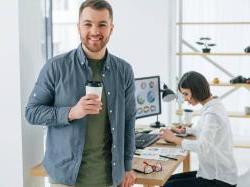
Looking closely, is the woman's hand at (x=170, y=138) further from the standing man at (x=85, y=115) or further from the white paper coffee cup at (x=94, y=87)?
the white paper coffee cup at (x=94, y=87)

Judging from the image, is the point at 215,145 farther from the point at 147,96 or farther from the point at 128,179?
the point at 147,96

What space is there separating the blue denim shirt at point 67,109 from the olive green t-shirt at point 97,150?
0.03m

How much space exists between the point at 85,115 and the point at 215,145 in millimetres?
1192

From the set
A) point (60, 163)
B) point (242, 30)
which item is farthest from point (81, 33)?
point (242, 30)

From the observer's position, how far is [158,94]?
3.69 meters

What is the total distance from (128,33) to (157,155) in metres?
2.67

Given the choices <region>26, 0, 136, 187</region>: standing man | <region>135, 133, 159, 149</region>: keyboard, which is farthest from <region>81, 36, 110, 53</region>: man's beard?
<region>135, 133, 159, 149</region>: keyboard

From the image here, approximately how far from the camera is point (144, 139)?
3.22 metres

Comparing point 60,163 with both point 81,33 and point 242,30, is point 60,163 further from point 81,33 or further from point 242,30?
point 242,30

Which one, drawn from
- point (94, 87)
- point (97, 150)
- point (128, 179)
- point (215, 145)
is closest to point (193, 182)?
point (215, 145)

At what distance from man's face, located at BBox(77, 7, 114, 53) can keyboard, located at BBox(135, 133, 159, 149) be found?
1.30 metres

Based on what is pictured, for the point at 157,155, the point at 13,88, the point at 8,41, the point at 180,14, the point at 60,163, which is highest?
the point at 180,14

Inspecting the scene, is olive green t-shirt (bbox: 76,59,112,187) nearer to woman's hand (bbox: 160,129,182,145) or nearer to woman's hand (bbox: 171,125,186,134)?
woman's hand (bbox: 160,129,182,145)

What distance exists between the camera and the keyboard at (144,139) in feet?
10.1
